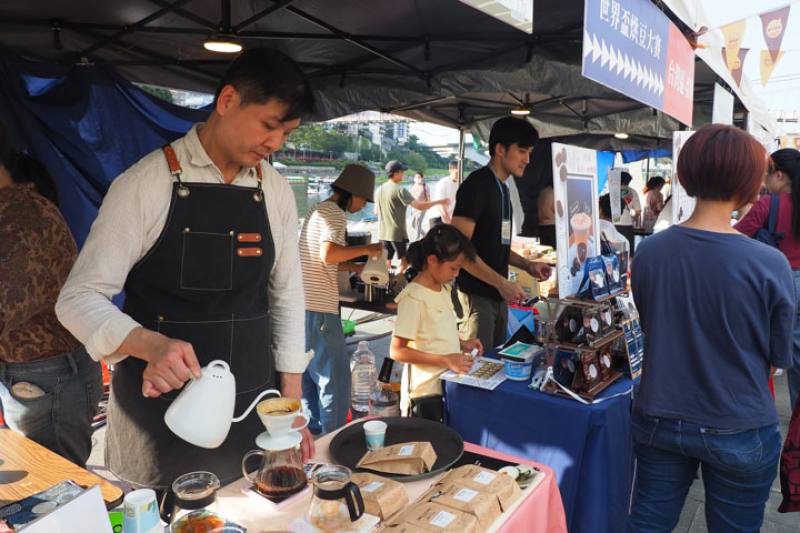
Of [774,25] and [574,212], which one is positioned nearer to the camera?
[574,212]

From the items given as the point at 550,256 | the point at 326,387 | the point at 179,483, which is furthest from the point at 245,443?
the point at 550,256

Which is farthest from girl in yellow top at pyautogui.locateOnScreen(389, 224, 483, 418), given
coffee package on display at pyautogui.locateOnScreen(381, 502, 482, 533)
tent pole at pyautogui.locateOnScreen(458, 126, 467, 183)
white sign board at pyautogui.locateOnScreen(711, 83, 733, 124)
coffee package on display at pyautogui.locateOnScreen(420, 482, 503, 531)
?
tent pole at pyautogui.locateOnScreen(458, 126, 467, 183)

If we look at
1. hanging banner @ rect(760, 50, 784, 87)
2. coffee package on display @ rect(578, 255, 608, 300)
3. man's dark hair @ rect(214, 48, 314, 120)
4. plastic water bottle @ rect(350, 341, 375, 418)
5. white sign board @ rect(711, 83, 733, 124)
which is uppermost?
hanging banner @ rect(760, 50, 784, 87)

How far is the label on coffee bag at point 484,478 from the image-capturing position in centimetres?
133

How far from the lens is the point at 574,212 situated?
2.37 metres

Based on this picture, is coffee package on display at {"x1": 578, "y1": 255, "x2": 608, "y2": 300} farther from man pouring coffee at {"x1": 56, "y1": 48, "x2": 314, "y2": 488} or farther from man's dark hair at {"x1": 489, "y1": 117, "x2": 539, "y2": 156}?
man pouring coffee at {"x1": 56, "y1": 48, "x2": 314, "y2": 488}

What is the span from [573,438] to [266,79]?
1640mm

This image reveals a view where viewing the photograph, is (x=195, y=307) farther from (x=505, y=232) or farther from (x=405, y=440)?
(x=505, y=232)

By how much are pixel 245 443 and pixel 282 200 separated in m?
0.71

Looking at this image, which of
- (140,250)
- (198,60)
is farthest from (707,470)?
(198,60)

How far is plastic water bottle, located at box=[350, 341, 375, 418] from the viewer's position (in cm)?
420

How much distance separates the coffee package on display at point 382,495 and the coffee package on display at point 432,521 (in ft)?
0.11

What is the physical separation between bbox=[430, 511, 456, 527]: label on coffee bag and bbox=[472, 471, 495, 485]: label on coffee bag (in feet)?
0.58

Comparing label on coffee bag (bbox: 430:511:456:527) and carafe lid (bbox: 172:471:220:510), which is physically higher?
carafe lid (bbox: 172:471:220:510)
